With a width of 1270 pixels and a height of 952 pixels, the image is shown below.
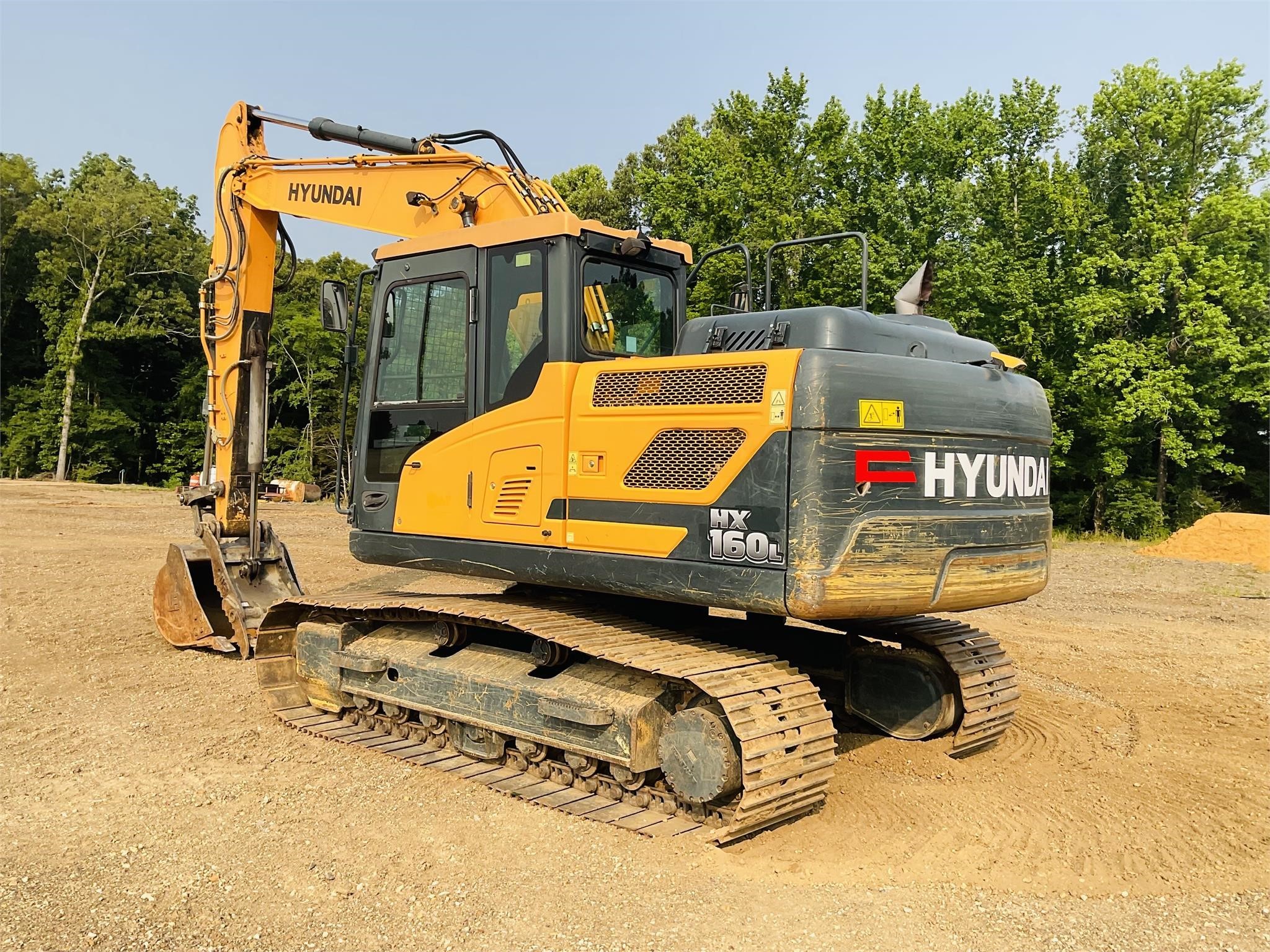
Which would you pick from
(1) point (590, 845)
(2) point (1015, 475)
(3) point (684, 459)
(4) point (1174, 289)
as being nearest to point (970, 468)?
(2) point (1015, 475)

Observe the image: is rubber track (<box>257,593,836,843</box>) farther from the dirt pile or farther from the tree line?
the tree line

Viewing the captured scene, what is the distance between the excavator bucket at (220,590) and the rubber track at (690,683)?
7.06ft

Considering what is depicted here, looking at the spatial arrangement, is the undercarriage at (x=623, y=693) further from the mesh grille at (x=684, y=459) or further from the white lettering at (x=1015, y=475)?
the white lettering at (x=1015, y=475)

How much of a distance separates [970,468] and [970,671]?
171 cm

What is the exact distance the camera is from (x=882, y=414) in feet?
15.4

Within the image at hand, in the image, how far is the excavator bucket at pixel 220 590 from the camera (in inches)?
329

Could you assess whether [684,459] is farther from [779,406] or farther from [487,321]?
[487,321]

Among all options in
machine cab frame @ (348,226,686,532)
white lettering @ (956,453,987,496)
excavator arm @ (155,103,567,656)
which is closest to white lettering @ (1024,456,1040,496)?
white lettering @ (956,453,987,496)

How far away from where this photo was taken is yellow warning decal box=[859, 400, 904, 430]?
183 inches

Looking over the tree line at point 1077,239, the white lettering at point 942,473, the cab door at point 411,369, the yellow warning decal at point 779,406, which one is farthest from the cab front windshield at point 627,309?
the tree line at point 1077,239

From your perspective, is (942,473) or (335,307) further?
(335,307)

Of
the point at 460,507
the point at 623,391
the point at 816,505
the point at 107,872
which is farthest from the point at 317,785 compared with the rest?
the point at 816,505

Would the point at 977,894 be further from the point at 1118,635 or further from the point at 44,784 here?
the point at 1118,635

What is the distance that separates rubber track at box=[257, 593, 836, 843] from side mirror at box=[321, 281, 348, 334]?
1845 mm
